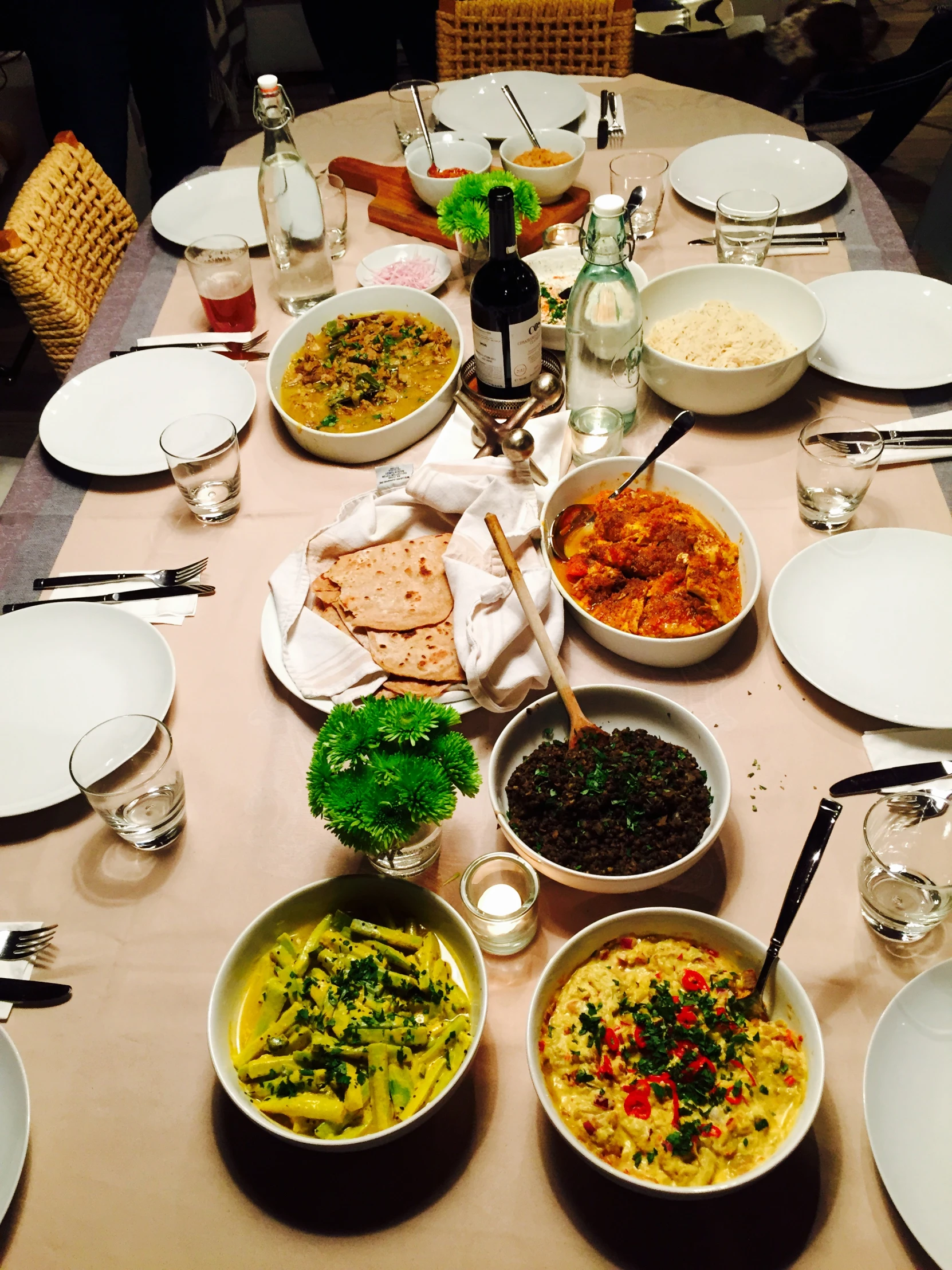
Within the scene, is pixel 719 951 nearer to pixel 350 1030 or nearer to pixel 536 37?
pixel 350 1030

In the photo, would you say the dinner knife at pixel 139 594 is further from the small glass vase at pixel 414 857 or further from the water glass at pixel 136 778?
the small glass vase at pixel 414 857

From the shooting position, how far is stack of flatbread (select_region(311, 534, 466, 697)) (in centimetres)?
141

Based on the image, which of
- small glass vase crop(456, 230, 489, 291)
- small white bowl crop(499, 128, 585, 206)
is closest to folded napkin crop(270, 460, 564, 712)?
small glass vase crop(456, 230, 489, 291)

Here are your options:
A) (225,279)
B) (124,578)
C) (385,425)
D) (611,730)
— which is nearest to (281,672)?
(124,578)

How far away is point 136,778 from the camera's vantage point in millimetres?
1299

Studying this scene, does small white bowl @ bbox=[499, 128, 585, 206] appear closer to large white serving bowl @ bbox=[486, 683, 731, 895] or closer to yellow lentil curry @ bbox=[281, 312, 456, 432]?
yellow lentil curry @ bbox=[281, 312, 456, 432]

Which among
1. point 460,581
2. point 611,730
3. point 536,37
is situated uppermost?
point 536,37

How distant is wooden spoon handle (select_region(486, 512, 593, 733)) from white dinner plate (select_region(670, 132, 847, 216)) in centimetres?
150

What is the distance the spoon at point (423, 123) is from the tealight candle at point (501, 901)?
2.03m

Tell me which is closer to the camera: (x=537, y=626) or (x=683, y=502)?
(x=537, y=626)

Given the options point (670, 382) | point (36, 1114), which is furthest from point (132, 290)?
point (36, 1114)

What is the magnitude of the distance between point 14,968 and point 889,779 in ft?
3.96

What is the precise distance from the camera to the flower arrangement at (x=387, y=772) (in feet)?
3.57

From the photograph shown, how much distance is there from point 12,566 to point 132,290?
1.03 meters
